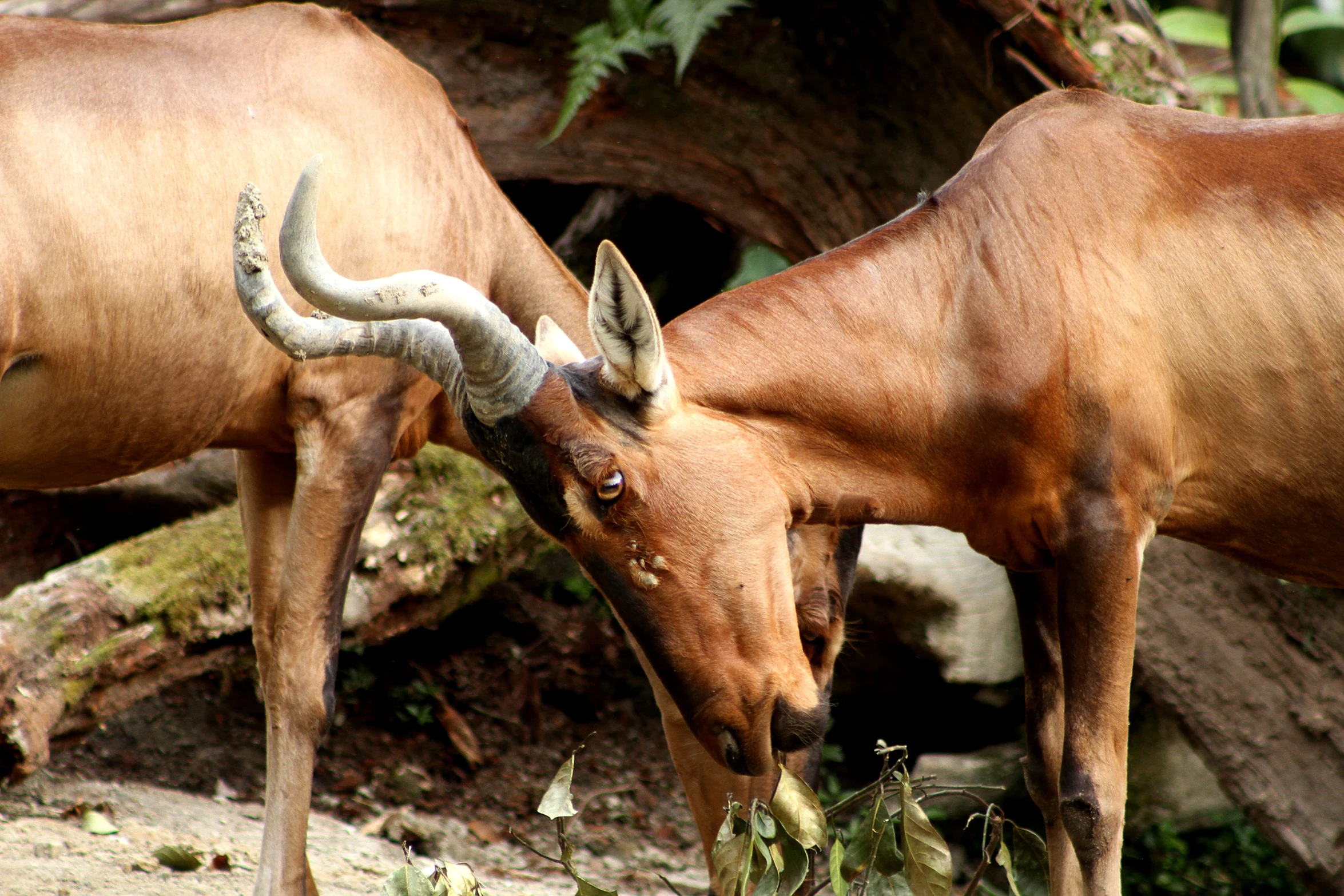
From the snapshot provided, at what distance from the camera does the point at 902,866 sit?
11.2ft

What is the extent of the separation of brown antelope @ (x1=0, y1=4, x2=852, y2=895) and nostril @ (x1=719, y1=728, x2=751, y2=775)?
92 cm

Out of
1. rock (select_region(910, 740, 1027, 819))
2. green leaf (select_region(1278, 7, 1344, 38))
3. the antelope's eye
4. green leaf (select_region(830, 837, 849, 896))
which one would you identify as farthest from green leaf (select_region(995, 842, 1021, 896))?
green leaf (select_region(1278, 7, 1344, 38))

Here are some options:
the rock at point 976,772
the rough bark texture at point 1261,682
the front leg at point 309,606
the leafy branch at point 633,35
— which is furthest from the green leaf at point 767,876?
the leafy branch at point 633,35

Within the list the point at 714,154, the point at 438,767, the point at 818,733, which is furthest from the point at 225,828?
the point at 714,154

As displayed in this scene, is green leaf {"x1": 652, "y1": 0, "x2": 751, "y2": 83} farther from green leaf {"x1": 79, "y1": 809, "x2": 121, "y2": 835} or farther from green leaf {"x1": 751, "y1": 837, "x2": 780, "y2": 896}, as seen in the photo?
green leaf {"x1": 79, "y1": 809, "x2": 121, "y2": 835}

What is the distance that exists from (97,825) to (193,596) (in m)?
0.94

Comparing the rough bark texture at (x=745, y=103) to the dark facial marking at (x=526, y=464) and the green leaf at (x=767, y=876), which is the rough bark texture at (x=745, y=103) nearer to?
the dark facial marking at (x=526, y=464)

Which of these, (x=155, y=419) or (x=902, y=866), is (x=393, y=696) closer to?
(x=155, y=419)

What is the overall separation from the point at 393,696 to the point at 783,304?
183 inches

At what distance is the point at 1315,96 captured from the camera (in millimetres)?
8086

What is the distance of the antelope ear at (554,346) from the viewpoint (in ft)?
11.9

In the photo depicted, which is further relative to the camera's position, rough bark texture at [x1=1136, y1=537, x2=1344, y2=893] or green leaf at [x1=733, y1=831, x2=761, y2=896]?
rough bark texture at [x1=1136, y1=537, x2=1344, y2=893]

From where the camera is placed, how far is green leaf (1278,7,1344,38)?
349 inches

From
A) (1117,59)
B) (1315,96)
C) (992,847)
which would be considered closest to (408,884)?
(992,847)
